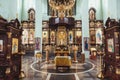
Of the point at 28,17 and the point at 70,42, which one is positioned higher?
the point at 28,17

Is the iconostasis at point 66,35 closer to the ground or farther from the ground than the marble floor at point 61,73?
farther from the ground

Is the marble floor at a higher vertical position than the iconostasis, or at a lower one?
lower

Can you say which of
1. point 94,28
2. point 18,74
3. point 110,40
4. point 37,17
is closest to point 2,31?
point 18,74

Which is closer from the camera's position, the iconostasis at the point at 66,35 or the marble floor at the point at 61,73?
the marble floor at the point at 61,73

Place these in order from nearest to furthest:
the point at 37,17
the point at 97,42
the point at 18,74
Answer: the point at 18,74
the point at 37,17
the point at 97,42

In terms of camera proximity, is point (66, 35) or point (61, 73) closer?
point (61, 73)

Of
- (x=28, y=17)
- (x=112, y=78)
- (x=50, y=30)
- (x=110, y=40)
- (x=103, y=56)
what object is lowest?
(x=112, y=78)

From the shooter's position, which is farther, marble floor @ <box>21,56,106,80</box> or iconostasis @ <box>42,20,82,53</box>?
iconostasis @ <box>42,20,82,53</box>

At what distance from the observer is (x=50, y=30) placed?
21156mm

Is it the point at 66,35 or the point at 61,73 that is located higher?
the point at 66,35

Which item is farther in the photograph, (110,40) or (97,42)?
(97,42)

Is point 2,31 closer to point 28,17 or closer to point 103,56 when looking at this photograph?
point 103,56

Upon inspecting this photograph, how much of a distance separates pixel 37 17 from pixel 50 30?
3548 mm

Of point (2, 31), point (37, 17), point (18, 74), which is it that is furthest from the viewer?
point (37, 17)
